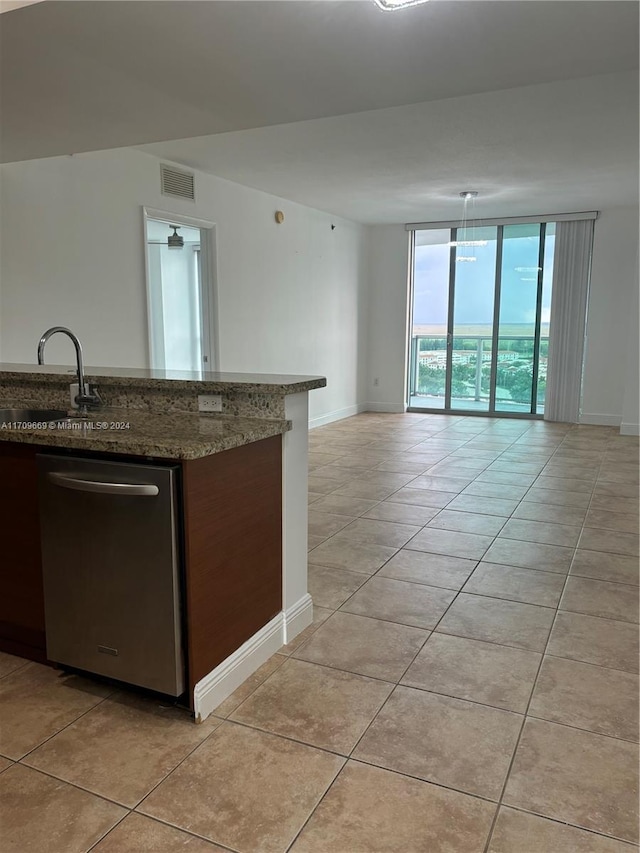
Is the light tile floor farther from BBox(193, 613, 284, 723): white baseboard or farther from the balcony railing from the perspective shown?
the balcony railing

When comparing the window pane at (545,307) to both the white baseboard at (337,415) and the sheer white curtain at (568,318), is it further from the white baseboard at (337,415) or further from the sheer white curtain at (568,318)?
the white baseboard at (337,415)

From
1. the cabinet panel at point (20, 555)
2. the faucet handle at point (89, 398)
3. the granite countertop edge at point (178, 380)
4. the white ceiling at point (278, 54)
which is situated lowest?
the cabinet panel at point (20, 555)

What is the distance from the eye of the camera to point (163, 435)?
6.45 feet

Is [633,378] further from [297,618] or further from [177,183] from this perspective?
[297,618]

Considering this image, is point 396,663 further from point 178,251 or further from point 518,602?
point 178,251

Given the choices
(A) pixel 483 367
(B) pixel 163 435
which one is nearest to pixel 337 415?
(A) pixel 483 367

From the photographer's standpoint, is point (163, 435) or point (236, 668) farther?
point (236, 668)

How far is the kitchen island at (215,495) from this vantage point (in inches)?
74.9

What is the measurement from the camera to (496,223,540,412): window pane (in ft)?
26.2

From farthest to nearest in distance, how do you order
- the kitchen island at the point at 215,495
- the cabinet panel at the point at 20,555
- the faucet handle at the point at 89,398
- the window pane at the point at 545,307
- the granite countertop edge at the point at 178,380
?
the window pane at the point at 545,307 < the faucet handle at the point at 89,398 < the granite countertop edge at the point at 178,380 < the cabinet panel at the point at 20,555 < the kitchen island at the point at 215,495

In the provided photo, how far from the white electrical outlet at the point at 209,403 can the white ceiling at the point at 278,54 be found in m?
1.26

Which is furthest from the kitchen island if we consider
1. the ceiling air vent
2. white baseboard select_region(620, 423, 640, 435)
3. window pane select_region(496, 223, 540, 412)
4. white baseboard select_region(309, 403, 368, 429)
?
window pane select_region(496, 223, 540, 412)

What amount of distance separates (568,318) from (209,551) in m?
6.89

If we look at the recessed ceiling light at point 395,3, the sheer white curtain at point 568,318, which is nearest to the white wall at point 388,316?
the sheer white curtain at point 568,318
